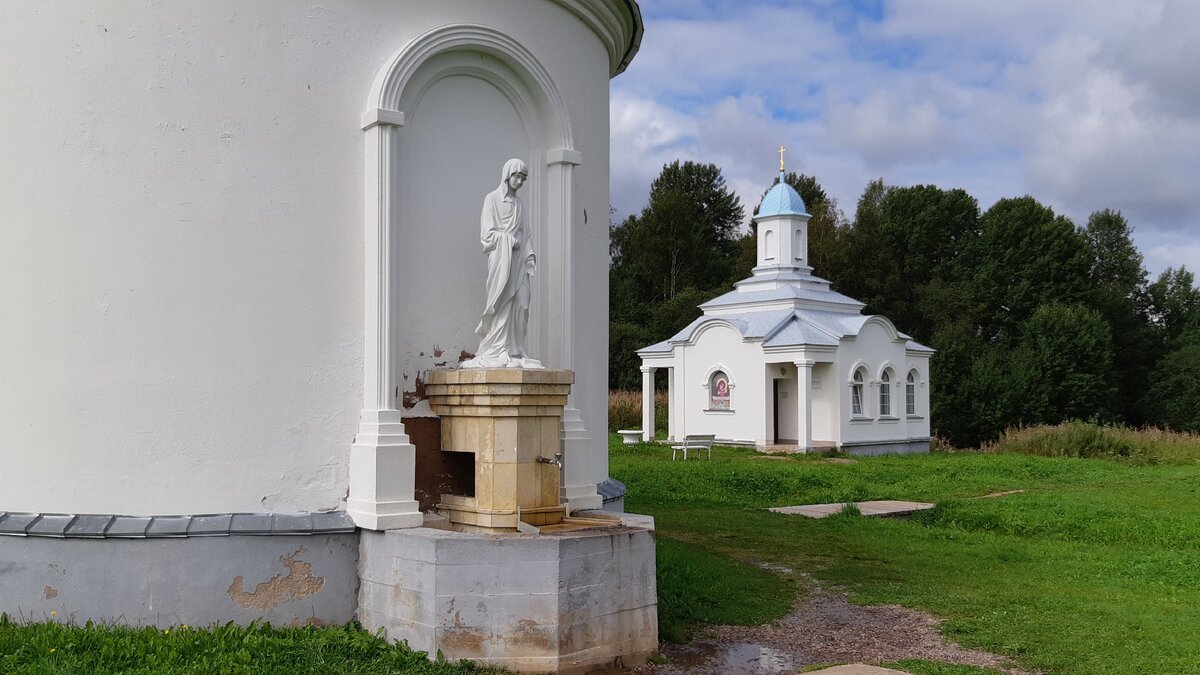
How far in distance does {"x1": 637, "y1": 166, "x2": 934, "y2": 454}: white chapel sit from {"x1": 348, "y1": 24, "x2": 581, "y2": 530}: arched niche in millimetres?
19579

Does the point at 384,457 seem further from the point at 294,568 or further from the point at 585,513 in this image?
the point at 585,513

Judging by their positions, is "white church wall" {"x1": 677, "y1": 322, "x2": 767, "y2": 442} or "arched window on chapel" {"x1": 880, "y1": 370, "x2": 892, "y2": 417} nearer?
"white church wall" {"x1": 677, "y1": 322, "x2": 767, "y2": 442}

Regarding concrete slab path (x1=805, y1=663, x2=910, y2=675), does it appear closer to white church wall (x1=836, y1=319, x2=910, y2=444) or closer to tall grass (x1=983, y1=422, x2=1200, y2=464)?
white church wall (x1=836, y1=319, x2=910, y2=444)

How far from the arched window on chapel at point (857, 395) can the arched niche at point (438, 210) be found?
21.3m

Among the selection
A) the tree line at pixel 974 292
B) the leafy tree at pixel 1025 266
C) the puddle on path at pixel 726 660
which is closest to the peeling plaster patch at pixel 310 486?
the puddle on path at pixel 726 660

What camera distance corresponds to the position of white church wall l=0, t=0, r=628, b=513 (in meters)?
6.86

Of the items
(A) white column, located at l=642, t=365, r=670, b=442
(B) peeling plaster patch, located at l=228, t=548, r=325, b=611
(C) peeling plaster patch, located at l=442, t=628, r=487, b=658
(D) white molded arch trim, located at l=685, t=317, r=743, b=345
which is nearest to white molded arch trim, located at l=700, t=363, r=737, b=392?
(D) white molded arch trim, located at l=685, t=317, r=743, b=345

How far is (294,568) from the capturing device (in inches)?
276

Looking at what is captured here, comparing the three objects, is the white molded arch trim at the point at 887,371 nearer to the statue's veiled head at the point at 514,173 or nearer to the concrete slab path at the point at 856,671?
the statue's veiled head at the point at 514,173

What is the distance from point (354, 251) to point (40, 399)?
2233 mm

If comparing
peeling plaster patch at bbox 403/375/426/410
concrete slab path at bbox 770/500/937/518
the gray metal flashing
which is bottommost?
concrete slab path at bbox 770/500/937/518

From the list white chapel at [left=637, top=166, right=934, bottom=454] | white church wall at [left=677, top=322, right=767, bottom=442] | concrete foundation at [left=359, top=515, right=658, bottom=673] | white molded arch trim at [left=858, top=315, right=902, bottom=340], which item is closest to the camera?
concrete foundation at [left=359, top=515, right=658, bottom=673]

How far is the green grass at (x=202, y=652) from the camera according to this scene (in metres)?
5.95

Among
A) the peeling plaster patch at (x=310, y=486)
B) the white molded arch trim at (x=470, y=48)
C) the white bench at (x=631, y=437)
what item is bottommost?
the white bench at (x=631, y=437)
